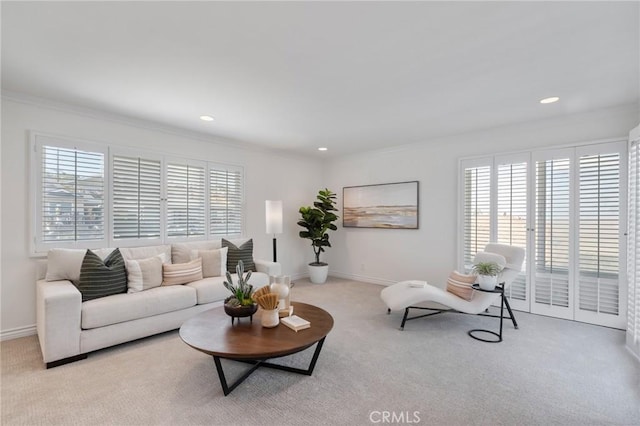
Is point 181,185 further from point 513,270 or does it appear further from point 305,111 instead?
point 513,270

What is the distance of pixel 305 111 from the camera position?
3523 millimetres

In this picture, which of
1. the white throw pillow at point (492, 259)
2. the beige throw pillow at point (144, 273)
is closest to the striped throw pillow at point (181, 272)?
the beige throw pillow at point (144, 273)

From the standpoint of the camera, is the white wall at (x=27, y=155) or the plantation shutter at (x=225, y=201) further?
the plantation shutter at (x=225, y=201)

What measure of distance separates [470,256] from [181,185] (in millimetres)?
4362

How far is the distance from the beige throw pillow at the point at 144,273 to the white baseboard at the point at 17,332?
3.75ft

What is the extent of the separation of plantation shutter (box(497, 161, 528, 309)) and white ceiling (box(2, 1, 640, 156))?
752 mm

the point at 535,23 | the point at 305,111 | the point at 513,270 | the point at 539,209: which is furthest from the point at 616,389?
the point at 305,111

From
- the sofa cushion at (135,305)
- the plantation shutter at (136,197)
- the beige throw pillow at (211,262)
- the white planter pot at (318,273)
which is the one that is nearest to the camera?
the sofa cushion at (135,305)

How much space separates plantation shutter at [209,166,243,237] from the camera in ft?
15.2

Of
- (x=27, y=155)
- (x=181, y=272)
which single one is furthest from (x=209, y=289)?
(x=27, y=155)

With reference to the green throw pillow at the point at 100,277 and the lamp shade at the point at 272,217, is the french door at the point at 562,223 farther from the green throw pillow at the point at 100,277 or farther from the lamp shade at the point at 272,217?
the green throw pillow at the point at 100,277

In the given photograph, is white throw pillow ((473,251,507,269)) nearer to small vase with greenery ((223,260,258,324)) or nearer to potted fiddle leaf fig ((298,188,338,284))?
potted fiddle leaf fig ((298,188,338,284))

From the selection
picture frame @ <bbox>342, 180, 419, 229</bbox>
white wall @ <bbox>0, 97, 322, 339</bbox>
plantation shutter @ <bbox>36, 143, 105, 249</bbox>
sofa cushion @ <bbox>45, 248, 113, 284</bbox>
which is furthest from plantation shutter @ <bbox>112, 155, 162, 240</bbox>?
picture frame @ <bbox>342, 180, 419, 229</bbox>

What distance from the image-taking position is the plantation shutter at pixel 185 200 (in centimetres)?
414
